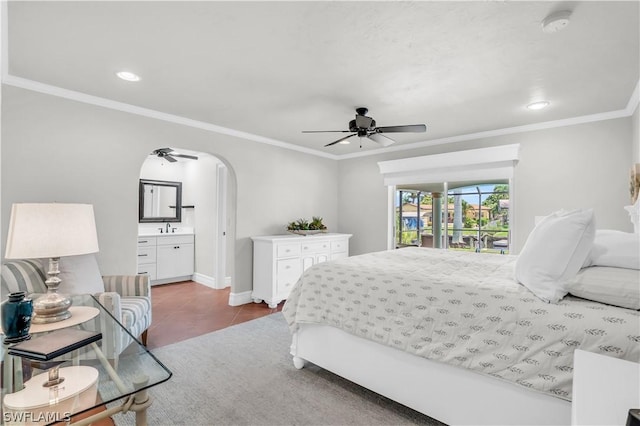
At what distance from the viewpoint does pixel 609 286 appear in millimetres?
1443

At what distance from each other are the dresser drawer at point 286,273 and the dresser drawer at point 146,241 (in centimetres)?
248

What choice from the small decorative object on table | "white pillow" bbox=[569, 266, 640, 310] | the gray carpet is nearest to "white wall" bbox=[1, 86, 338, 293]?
the small decorative object on table

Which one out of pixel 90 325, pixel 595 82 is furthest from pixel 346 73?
pixel 90 325

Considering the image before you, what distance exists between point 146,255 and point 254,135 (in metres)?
2.77

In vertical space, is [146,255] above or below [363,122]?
below

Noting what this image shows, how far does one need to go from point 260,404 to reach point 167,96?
2.83m

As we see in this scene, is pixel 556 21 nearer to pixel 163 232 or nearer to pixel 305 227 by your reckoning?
pixel 305 227

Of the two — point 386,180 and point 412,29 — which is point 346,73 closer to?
point 412,29

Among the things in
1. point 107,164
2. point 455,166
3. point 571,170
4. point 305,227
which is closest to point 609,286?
point 571,170

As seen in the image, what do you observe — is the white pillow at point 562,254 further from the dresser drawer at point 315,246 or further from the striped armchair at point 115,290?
the dresser drawer at point 315,246

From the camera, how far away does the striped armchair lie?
2.17 m

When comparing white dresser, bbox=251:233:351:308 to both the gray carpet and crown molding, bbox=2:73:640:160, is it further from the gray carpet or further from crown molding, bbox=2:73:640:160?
crown molding, bbox=2:73:640:160

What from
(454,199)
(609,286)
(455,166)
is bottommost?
(609,286)

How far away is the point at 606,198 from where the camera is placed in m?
3.40
